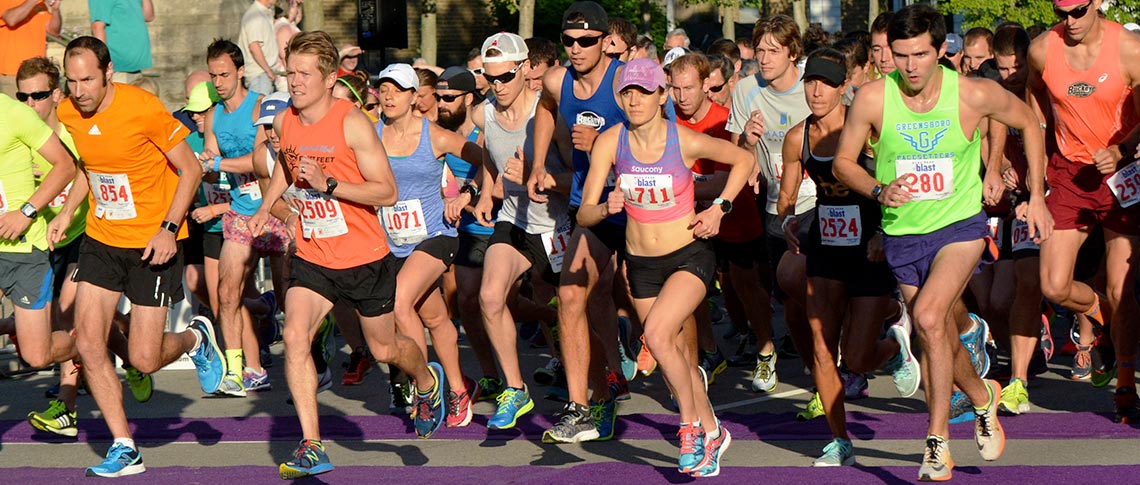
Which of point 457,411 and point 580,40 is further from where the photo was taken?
point 457,411

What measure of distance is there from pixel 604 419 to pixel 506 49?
2113mm

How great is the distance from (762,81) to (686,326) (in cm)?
246

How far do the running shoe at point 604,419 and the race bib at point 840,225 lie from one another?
1.46 metres

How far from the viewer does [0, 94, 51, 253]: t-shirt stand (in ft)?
27.0

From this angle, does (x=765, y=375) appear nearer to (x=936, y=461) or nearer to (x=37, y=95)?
(x=936, y=461)

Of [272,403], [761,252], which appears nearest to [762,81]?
[761,252]

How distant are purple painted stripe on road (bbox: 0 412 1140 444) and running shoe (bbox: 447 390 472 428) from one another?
40mm

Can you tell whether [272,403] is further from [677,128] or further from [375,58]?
[375,58]

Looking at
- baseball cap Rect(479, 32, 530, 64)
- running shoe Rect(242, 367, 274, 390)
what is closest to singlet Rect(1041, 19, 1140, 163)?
baseball cap Rect(479, 32, 530, 64)

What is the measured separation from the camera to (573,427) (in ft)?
26.4

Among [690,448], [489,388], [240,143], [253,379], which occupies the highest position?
[240,143]

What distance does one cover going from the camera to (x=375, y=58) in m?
31.9

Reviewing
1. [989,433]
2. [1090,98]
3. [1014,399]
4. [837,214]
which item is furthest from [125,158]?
[1090,98]

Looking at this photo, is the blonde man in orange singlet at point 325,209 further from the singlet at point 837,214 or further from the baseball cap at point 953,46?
the baseball cap at point 953,46
